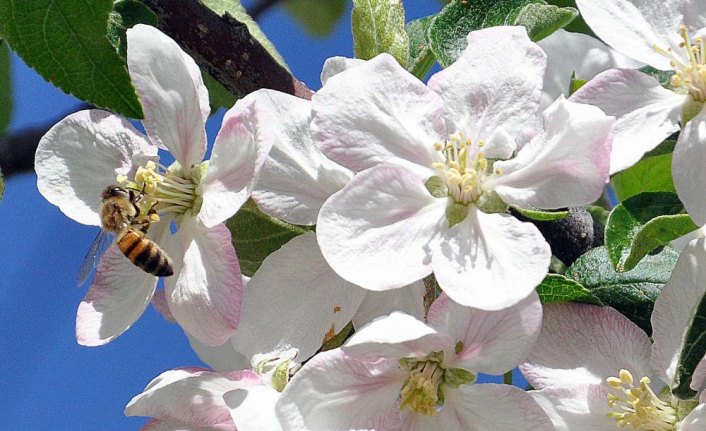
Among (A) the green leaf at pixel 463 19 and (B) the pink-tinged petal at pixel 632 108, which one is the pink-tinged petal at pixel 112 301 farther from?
(B) the pink-tinged petal at pixel 632 108

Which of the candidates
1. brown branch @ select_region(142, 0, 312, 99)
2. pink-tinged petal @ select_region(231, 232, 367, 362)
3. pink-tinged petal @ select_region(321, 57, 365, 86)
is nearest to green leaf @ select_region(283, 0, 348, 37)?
brown branch @ select_region(142, 0, 312, 99)

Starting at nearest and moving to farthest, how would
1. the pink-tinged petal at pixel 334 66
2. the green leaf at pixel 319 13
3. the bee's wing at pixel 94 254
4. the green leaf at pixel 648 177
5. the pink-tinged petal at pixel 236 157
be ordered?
the pink-tinged petal at pixel 236 157
the pink-tinged petal at pixel 334 66
the bee's wing at pixel 94 254
the green leaf at pixel 648 177
the green leaf at pixel 319 13

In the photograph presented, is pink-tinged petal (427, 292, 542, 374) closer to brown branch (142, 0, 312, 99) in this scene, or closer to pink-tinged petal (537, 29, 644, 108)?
brown branch (142, 0, 312, 99)

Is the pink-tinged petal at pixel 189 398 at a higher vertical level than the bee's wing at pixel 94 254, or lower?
lower

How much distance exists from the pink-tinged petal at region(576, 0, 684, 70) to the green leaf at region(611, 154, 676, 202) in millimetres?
300

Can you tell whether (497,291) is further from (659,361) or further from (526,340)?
(659,361)

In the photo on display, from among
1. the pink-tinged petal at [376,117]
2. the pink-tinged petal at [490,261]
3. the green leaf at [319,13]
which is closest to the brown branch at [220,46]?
the pink-tinged petal at [376,117]

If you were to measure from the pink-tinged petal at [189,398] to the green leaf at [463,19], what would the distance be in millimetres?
491

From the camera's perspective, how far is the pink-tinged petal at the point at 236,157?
45.7 inches

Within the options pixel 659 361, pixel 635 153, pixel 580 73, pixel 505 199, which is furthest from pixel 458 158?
pixel 580 73

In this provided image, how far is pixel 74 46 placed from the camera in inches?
54.5

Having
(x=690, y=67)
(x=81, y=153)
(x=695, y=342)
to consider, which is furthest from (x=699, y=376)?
(x=81, y=153)

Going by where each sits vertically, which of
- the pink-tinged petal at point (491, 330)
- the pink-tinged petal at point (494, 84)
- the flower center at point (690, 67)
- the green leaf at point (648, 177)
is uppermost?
the pink-tinged petal at point (494, 84)

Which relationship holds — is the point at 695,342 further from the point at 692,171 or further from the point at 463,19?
the point at 463,19
